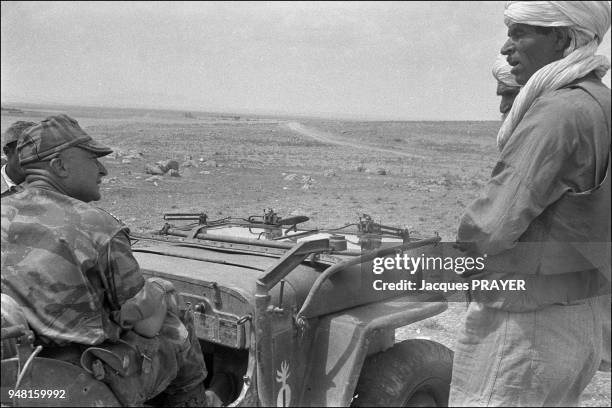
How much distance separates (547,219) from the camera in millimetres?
2334

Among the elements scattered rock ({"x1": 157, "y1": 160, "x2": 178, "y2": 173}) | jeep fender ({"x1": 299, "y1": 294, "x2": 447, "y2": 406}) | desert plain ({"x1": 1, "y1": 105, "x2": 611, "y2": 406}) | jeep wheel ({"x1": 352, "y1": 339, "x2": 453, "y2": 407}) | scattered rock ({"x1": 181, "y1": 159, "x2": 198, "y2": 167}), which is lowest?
desert plain ({"x1": 1, "y1": 105, "x2": 611, "y2": 406})

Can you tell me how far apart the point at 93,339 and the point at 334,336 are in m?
1.17

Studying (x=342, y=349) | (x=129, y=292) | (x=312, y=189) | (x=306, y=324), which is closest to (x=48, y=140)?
(x=129, y=292)

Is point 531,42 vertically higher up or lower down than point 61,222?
higher up

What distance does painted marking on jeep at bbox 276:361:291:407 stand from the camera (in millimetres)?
3164

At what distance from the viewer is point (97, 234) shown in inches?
107

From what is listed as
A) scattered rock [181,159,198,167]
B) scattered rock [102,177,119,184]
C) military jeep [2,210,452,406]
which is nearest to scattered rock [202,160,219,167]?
scattered rock [181,159,198,167]

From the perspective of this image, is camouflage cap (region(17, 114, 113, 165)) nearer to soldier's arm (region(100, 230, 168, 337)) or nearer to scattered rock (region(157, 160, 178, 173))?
soldier's arm (region(100, 230, 168, 337))

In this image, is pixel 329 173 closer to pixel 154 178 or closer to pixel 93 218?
pixel 154 178

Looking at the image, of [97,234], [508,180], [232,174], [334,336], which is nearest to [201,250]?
[334,336]

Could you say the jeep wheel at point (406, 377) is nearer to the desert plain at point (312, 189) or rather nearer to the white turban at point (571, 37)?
the desert plain at point (312, 189)

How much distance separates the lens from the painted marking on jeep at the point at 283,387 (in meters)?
3.16

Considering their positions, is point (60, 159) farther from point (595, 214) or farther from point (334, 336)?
point (595, 214)

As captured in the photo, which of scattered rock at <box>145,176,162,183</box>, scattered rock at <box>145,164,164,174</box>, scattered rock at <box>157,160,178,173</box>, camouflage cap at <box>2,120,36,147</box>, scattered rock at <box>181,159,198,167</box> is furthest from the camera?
scattered rock at <box>181,159,198,167</box>
